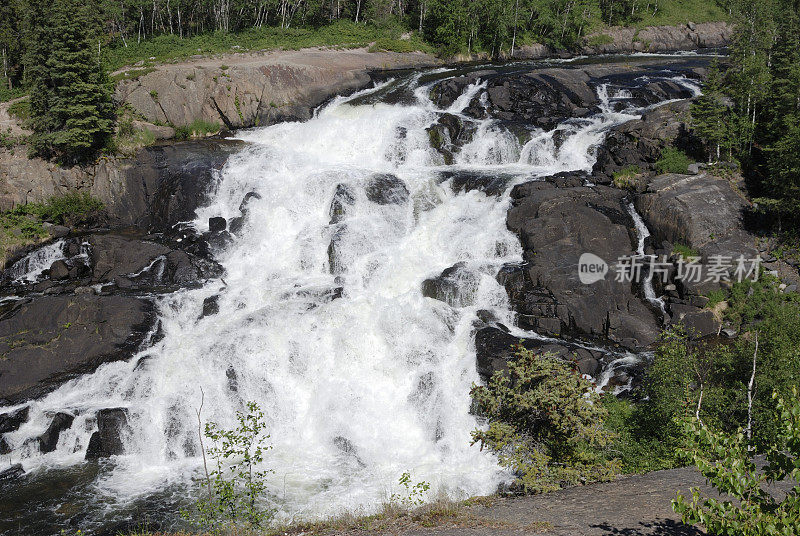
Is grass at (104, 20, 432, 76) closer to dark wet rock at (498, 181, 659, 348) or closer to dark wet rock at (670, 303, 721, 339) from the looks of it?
dark wet rock at (498, 181, 659, 348)

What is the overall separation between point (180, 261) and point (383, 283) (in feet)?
31.6

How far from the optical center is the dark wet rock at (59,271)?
84.0ft

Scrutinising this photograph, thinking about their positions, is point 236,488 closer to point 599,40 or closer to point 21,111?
point 21,111

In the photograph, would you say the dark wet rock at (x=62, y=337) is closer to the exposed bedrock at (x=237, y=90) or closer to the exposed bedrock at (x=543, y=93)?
the exposed bedrock at (x=237, y=90)

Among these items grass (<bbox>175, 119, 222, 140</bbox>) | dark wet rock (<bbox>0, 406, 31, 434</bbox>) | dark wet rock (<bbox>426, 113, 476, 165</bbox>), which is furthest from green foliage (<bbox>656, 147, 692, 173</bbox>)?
dark wet rock (<bbox>0, 406, 31, 434</bbox>)

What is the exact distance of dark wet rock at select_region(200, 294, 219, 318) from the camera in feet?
75.8

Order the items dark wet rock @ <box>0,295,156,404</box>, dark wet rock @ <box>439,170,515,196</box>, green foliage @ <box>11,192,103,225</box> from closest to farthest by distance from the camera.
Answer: dark wet rock @ <box>0,295,156,404</box>
dark wet rock @ <box>439,170,515,196</box>
green foliage @ <box>11,192,103,225</box>

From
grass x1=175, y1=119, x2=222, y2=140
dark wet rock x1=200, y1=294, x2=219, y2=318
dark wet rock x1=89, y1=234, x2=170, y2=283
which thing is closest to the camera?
dark wet rock x1=200, y1=294, x2=219, y2=318

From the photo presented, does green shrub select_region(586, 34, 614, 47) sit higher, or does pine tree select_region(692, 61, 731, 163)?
green shrub select_region(586, 34, 614, 47)

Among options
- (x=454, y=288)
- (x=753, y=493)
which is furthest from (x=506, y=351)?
(x=753, y=493)

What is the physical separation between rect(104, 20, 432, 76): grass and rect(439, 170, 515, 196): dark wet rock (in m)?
28.1

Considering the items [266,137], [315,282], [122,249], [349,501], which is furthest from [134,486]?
[266,137]

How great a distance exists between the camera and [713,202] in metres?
25.4

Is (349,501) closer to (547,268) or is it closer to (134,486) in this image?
(134,486)
